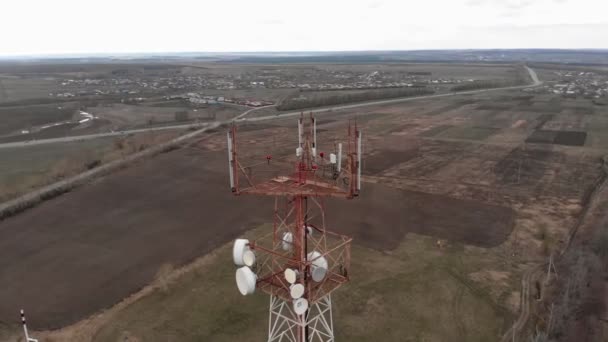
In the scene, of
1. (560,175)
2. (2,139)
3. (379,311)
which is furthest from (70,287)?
(2,139)

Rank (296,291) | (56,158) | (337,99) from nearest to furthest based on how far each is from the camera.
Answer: (296,291)
(56,158)
(337,99)

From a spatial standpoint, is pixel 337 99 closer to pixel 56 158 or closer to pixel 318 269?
pixel 56 158

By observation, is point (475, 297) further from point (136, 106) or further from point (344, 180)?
point (136, 106)

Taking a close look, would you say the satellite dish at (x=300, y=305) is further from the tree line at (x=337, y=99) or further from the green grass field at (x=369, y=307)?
the tree line at (x=337, y=99)

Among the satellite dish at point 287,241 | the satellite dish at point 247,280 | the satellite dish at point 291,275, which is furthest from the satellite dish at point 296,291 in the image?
the satellite dish at point 287,241

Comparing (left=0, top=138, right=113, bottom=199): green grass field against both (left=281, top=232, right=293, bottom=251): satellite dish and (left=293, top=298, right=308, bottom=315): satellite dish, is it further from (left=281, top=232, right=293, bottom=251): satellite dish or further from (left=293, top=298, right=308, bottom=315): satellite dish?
(left=293, top=298, right=308, bottom=315): satellite dish

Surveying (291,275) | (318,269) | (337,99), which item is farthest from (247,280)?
(337,99)
